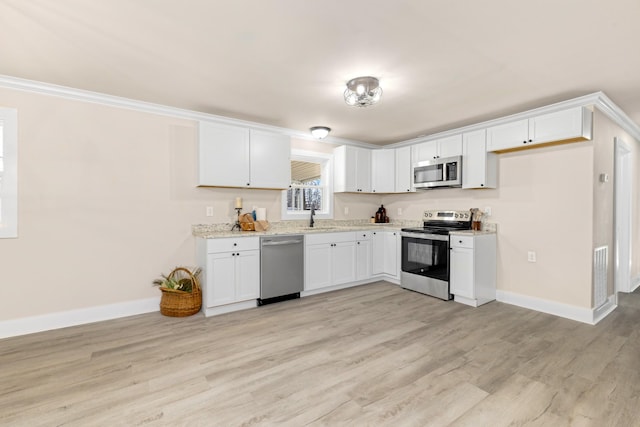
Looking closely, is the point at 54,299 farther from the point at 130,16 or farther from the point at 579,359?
Answer: the point at 579,359

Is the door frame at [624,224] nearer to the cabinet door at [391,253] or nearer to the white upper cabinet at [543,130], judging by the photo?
the white upper cabinet at [543,130]

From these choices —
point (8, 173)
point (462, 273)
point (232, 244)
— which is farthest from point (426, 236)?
point (8, 173)

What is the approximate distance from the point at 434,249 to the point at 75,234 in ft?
13.9

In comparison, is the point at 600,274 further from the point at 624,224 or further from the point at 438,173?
the point at 438,173

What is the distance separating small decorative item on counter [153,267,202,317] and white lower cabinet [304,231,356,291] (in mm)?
1389

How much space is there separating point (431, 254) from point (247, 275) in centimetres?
247

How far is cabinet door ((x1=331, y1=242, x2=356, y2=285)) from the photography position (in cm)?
440

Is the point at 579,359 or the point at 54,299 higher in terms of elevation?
the point at 54,299

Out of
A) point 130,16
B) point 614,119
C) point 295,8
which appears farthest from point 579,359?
point 130,16

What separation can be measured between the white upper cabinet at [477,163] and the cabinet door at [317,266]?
214 cm

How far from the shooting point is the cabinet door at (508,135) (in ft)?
11.7

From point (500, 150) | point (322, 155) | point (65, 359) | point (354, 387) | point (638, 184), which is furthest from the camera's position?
point (322, 155)

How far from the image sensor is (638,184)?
457 cm

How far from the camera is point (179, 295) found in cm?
339
